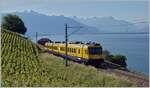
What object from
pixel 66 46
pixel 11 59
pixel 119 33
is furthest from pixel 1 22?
pixel 119 33

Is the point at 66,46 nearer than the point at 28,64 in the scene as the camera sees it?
No

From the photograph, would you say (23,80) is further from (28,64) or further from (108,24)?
(108,24)

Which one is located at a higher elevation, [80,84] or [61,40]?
[61,40]

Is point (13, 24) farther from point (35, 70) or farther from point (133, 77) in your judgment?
point (133, 77)

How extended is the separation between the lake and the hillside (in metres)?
0.14

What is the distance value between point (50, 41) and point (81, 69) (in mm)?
345

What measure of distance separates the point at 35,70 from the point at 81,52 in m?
0.59

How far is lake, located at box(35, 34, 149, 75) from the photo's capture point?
388 centimetres

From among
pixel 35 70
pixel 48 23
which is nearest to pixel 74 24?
pixel 48 23

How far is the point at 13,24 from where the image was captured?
3.99 metres

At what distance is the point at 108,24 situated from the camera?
398 centimetres

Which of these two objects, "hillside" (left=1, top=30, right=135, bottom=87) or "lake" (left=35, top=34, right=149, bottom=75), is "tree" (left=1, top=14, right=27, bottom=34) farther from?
"lake" (left=35, top=34, right=149, bottom=75)

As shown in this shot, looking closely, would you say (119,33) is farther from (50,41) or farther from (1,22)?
(1,22)

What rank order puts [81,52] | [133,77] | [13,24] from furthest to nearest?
[81,52] → [13,24] → [133,77]
